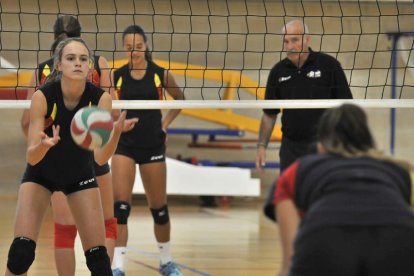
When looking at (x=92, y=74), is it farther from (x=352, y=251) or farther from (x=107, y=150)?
(x=352, y=251)

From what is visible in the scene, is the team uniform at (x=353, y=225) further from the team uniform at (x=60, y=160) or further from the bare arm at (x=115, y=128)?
the team uniform at (x=60, y=160)

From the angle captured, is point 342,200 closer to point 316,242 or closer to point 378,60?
point 316,242

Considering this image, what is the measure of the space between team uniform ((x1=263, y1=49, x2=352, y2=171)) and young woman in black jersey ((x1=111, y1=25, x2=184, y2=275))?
2.95ft

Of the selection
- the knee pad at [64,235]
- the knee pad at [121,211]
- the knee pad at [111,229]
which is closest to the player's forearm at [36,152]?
the knee pad at [64,235]

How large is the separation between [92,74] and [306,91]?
153cm

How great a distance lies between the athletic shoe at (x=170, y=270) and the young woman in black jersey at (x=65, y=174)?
6.27 feet

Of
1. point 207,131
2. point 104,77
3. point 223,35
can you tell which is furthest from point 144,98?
point 223,35

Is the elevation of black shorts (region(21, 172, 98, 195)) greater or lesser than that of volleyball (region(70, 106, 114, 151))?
lesser

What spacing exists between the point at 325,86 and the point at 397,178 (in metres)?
3.38

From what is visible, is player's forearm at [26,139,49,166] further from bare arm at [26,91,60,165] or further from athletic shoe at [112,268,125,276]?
athletic shoe at [112,268,125,276]

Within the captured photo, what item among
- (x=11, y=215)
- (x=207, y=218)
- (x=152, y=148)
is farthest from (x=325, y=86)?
(x=11, y=215)

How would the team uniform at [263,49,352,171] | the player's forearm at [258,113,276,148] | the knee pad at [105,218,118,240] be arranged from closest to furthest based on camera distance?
the knee pad at [105,218,118,240] → the team uniform at [263,49,352,171] → the player's forearm at [258,113,276,148]

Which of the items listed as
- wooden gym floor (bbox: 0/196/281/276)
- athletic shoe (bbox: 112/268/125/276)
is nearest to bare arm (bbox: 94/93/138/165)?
athletic shoe (bbox: 112/268/125/276)

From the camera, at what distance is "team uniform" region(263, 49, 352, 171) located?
6.45 meters
